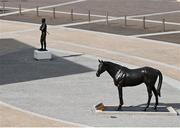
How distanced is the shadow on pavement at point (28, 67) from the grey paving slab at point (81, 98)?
90 cm

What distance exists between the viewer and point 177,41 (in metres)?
38.5

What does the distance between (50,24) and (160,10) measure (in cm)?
1533

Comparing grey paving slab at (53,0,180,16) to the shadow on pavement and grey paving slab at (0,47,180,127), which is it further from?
grey paving slab at (0,47,180,127)

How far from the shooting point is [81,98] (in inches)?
928

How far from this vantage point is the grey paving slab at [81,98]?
66.7ft

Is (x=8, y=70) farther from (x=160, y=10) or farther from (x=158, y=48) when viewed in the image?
(x=160, y=10)

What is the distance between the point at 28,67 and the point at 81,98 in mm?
7646

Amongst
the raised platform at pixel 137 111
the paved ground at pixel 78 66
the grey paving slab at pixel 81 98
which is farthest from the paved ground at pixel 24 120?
the raised platform at pixel 137 111

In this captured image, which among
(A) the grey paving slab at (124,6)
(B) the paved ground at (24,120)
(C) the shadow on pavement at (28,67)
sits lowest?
(B) the paved ground at (24,120)

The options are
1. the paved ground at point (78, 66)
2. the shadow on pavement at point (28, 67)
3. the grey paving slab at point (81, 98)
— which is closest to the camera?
the grey paving slab at point (81, 98)

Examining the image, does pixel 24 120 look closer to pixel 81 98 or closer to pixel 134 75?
pixel 81 98

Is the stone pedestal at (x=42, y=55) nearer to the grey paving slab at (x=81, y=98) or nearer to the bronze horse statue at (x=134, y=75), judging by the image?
the grey paving slab at (x=81, y=98)

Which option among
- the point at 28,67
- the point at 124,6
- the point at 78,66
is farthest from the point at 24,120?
the point at 124,6

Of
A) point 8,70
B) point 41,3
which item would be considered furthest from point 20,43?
point 41,3
